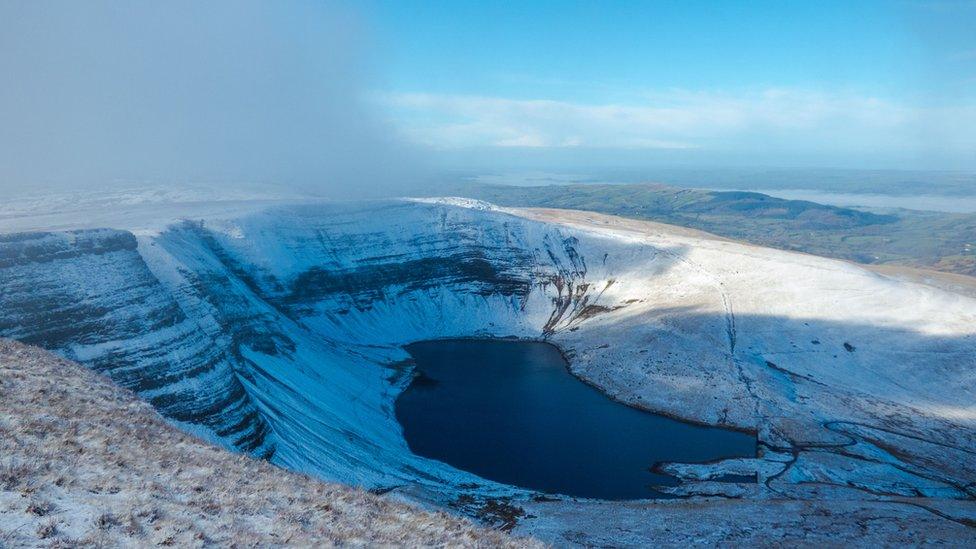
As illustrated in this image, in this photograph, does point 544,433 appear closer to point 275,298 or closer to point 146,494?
point 275,298

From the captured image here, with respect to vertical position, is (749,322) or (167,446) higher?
(167,446)

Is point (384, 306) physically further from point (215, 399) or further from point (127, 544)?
point (127, 544)

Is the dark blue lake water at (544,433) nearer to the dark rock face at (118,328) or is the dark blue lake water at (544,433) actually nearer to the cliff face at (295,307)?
the cliff face at (295,307)

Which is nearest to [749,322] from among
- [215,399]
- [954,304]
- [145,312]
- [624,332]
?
[624,332]

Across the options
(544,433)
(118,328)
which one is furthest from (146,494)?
(544,433)

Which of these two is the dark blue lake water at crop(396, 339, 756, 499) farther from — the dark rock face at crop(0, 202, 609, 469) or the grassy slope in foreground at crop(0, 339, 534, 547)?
the grassy slope in foreground at crop(0, 339, 534, 547)

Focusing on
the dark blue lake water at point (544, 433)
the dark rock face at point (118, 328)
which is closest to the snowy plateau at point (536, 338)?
the dark rock face at point (118, 328)
